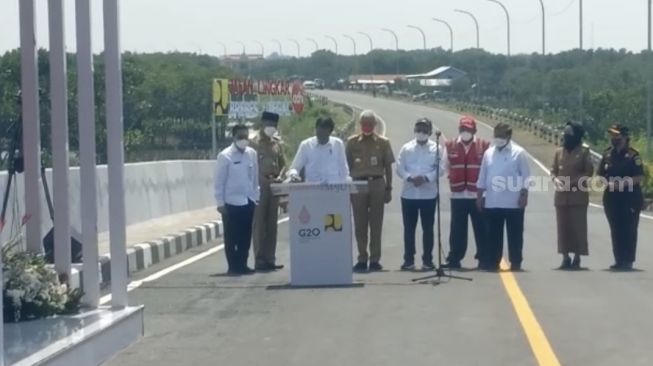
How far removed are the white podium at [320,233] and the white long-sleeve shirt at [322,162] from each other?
0.98 metres

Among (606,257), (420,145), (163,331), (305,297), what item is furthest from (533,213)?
(163,331)

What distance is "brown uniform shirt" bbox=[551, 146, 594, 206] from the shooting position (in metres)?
17.1

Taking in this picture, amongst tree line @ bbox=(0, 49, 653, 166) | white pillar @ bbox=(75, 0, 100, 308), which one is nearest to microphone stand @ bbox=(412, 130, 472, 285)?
tree line @ bbox=(0, 49, 653, 166)

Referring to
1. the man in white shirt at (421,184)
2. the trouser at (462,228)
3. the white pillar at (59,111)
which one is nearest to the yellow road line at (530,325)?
the trouser at (462,228)

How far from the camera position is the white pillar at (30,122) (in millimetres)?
11156

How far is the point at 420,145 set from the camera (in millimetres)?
16938

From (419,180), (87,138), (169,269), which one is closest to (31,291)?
(87,138)

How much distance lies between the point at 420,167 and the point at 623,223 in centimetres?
261

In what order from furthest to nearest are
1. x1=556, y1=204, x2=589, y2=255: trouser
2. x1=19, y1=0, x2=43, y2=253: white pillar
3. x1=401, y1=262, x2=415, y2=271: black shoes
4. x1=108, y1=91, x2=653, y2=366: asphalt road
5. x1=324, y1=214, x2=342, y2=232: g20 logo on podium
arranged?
x1=556, y1=204, x2=589, y2=255: trouser, x1=401, y1=262, x2=415, y2=271: black shoes, x1=324, y1=214, x2=342, y2=232: g20 logo on podium, x1=19, y1=0, x2=43, y2=253: white pillar, x1=108, y1=91, x2=653, y2=366: asphalt road

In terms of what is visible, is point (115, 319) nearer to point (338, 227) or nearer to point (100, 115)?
point (338, 227)

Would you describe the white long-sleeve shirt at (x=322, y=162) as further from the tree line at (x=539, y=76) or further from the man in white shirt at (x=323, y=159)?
the tree line at (x=539, y=76)

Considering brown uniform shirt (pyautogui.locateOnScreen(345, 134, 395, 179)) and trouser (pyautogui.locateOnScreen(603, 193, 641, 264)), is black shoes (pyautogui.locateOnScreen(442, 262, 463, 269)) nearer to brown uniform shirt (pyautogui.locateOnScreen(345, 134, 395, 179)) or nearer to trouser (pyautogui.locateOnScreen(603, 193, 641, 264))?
brown uniform shirt (pyautogui.locateOnScreen(345, 134, 395, 179))

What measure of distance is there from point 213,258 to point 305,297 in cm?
578

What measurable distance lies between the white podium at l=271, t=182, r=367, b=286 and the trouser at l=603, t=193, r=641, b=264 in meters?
3.67
